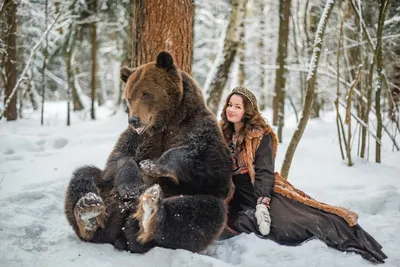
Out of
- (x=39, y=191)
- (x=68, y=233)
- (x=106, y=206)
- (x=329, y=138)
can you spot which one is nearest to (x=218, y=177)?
(x=106, y=206)

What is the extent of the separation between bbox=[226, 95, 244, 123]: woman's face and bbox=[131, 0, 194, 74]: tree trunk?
117cm

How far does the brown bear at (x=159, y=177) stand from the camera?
2564mm

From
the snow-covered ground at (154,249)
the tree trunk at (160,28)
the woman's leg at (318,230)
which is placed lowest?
the snow-covered ground at (154,249)

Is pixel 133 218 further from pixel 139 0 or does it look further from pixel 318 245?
pixel 139 0

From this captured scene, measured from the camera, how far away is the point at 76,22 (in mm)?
11617

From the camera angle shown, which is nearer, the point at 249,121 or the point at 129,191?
the point at 129,191

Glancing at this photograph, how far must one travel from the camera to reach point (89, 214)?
2.56 metres

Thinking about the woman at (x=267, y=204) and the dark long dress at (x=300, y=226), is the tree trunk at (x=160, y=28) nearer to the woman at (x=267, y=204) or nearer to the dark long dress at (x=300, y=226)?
the woman at (x=267, y=204)

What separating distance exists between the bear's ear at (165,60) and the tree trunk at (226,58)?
4.25 metres

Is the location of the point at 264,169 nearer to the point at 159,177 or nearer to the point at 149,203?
the point at 159,177

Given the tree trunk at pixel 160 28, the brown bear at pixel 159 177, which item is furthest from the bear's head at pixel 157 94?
the tree trunk at pixel 160 28

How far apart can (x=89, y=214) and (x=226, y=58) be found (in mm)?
5530

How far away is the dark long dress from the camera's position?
9.55 ft

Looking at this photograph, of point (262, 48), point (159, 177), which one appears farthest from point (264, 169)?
point (262, 48)
